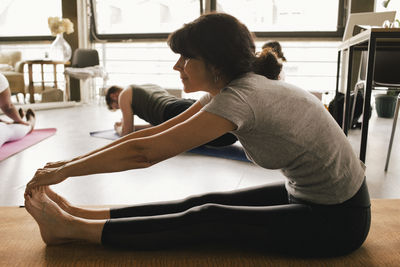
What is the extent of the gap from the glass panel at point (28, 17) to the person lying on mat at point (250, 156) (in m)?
5.80

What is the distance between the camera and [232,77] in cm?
96

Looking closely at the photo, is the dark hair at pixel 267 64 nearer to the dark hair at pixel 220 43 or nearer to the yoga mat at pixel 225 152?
the dark hair at pixel 220 43

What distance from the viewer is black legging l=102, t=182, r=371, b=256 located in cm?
98

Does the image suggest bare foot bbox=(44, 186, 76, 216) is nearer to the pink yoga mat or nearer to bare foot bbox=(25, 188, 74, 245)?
bare foot bbox=(25, 188, 74, 245)

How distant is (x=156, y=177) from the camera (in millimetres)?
1973

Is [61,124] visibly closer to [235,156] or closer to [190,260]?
[235,156]

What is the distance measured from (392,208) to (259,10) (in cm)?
459

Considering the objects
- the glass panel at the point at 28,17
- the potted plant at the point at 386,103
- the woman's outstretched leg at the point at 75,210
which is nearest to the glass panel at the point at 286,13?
the potted plant at the point at 386,103

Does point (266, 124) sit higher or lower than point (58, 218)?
higher

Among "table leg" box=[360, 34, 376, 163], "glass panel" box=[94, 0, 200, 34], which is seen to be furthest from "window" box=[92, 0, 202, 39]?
"table leg" box=[360, 34, 376, 163]

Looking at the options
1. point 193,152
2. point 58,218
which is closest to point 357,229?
point 58,218

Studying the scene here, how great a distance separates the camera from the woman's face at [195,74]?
37.6 inches

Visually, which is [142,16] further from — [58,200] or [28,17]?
[58,200]

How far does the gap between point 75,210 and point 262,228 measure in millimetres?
611
